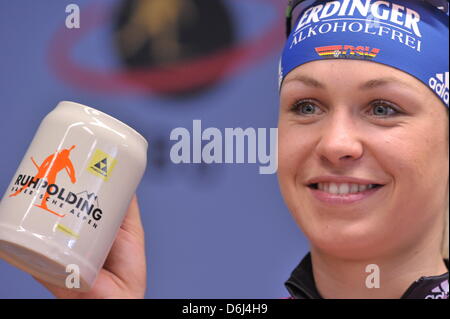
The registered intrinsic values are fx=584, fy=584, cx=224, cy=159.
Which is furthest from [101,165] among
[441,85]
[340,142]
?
[441,85]

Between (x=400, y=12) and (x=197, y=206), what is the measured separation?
715 mm

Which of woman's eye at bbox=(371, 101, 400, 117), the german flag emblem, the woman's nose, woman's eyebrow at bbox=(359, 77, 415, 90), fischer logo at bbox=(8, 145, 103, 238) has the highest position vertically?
the german flag emblem

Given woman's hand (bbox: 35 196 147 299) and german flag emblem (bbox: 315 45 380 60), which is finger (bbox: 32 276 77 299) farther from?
german flag emblem (bbox: 315 45 380 60)

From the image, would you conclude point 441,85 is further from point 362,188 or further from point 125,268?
point 125,268

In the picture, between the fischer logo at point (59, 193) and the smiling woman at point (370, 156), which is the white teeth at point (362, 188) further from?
the fischer logo at point (59, 193)

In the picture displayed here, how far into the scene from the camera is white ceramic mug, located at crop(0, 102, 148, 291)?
1.01 metres

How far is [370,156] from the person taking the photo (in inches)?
47.1

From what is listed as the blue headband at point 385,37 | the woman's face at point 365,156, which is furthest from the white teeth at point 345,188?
the blue headband at point 385,37

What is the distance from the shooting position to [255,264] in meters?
1.60

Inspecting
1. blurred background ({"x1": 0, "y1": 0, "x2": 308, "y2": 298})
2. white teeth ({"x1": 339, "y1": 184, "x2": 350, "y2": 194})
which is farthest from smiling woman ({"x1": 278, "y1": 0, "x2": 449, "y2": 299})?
blurred background ({"x1": 0, "y1": 0, "x2": 308, "y2": 298})

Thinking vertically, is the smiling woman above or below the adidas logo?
below

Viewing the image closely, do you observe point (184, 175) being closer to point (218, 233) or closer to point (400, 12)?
point (218, 233)
